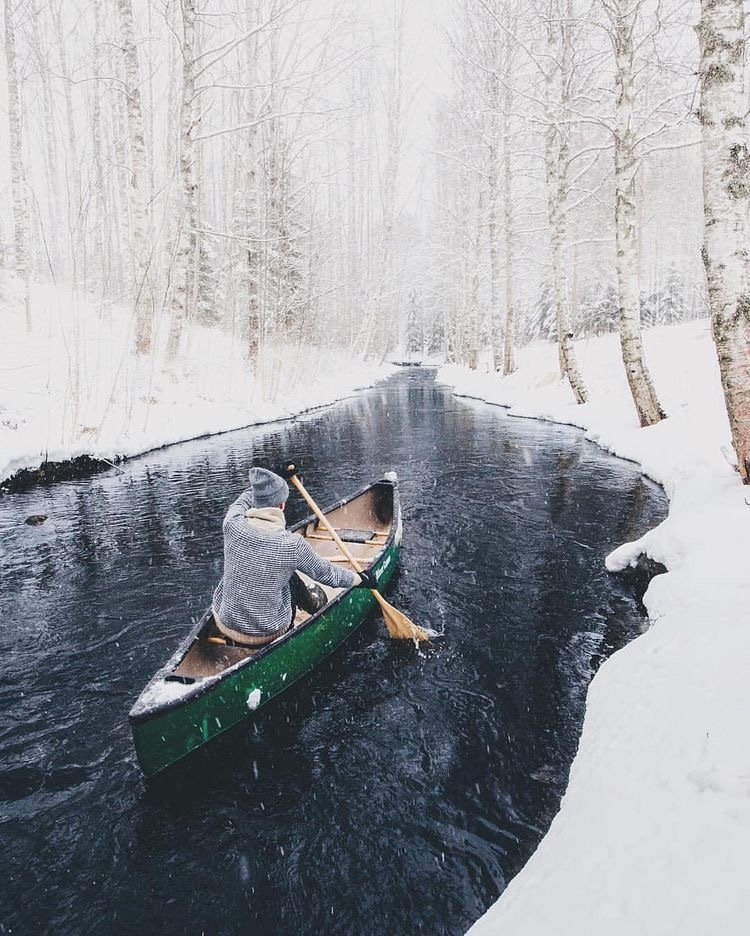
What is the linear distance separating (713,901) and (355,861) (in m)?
1.98

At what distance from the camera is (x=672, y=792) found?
2.35 meters

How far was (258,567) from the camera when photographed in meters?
3.97

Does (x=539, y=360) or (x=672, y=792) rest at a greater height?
(x=539, y=360)

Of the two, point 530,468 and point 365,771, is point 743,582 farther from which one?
point 530,468

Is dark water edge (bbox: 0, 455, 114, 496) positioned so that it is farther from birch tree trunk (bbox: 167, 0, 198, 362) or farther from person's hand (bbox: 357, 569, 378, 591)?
person's hand (bbox: 357, 569, 378, 591)

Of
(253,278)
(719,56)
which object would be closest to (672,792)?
(719,56)

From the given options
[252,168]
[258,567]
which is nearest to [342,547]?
[258,567]

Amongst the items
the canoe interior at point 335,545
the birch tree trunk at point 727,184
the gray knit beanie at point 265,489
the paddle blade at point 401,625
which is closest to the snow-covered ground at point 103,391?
the canoe interior at point 335,545

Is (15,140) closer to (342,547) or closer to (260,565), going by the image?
(342,547)

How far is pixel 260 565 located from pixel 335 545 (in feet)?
9.63

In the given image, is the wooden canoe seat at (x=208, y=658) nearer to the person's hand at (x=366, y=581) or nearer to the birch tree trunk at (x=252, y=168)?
the person's hand at (x=366, y=581)

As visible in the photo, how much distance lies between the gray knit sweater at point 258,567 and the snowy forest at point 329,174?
17.1 feet

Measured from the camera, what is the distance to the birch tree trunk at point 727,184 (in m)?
5.43

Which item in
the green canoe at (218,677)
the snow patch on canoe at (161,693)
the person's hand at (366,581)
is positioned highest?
the person's hand at (366,581)
